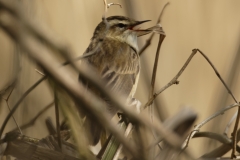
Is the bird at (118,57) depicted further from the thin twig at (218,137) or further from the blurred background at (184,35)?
the thin twig at (218,137)

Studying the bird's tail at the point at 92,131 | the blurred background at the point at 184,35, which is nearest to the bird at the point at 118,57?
the blurred background at the point at 184,35

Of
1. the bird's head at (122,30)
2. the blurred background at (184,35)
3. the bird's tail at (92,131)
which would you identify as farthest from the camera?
the blurred background at (184,35)

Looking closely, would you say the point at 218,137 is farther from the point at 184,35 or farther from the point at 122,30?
the point at 184,35

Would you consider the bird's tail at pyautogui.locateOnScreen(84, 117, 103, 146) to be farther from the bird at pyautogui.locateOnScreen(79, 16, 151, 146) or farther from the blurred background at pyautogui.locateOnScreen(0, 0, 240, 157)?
the blurred background at pyautogui.locateOnScreen(0, 0, 240, 157)

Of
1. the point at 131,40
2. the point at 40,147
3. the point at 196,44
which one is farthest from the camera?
the point at 196,44

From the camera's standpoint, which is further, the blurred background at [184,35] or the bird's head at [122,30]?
the blurred background at [184,35]

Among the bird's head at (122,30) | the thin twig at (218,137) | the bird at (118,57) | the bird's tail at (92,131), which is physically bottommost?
the thin twig at (218,137)

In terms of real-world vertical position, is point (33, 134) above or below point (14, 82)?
below

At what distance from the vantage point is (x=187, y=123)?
5.56 feet

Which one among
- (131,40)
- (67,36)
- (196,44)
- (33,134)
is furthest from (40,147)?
(196,44)

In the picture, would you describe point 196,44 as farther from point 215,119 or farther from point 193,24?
point 215,119

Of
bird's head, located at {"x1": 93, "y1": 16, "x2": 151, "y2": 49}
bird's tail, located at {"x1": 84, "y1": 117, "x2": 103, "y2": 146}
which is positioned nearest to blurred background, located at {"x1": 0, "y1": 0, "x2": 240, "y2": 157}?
bird's head, located at {"x1": 93, "y1": 16, "x2": 151, "y2": 49}

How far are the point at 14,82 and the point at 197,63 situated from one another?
3877mm

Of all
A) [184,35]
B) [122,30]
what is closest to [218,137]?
[122,30]
